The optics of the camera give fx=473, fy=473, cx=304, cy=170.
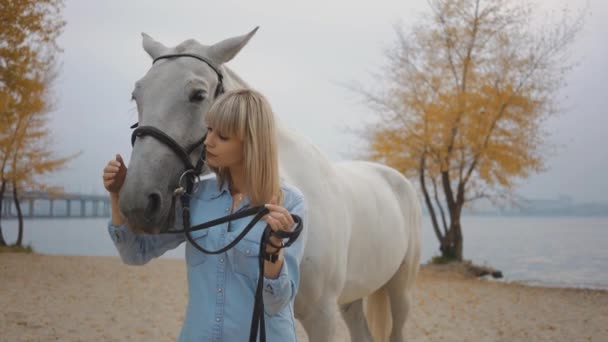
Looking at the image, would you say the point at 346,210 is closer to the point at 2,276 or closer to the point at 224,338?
the point at 224,338

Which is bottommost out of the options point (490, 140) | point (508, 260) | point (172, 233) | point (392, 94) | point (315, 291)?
point (508, 260)

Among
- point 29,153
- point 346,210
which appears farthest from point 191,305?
point 29,153

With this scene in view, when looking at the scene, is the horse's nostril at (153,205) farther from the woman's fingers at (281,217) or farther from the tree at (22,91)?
the tree at (22,91)

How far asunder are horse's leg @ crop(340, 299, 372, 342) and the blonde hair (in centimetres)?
220

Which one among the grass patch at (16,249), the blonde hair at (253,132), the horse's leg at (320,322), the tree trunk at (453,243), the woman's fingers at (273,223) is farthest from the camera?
the grass patch at (16,249)

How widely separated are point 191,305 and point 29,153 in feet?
48.9

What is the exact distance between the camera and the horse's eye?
154cm

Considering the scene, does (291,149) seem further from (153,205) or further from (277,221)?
(277,221)

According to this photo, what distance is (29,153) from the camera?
14.0 m

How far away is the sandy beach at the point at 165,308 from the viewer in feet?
Result: 19.9

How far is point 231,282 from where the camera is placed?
4.24ft

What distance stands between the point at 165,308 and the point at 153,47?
252 inches

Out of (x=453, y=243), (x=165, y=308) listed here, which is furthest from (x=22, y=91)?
(x=453, y=243)

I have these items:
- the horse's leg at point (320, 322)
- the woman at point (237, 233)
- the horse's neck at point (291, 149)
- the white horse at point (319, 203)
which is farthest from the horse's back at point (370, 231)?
the woman at point (237, 233)
